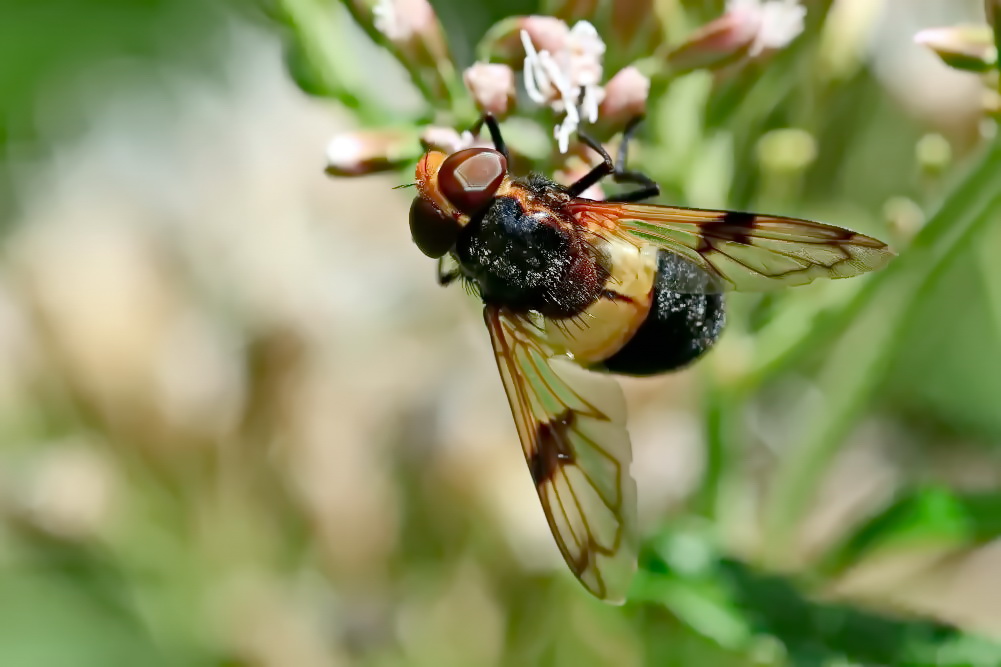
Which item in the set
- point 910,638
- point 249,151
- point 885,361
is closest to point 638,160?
point 885,361

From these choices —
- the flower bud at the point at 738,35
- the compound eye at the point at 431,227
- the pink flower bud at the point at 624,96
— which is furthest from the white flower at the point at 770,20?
the compound eye at the point at 431,227

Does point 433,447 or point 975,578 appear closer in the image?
point 975,578

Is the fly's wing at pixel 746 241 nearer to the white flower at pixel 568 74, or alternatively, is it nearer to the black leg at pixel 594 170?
the black leg at pixel 594 170

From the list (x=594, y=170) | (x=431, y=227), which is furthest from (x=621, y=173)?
(x=431, y=227)

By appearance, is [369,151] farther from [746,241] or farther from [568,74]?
[746,241]

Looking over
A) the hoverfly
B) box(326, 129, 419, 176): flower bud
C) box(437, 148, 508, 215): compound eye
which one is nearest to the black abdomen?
the hoverfly

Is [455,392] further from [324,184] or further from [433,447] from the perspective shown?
[324,184]
